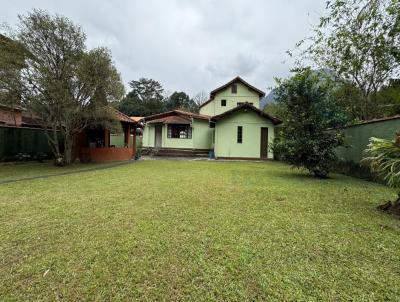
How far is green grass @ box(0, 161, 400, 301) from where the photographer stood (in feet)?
7.56

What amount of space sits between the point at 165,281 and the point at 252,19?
12.6 meters

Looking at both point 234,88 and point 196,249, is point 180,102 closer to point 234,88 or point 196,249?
point 234,88

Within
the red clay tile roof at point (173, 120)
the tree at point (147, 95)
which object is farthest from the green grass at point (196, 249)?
the tree at point (147, 95)

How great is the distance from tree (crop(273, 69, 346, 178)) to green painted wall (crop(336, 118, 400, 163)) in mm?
671

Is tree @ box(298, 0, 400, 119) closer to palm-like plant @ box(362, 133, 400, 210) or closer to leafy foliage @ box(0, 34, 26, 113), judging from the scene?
palm-like plant @ box(362, 133, 400, 210)

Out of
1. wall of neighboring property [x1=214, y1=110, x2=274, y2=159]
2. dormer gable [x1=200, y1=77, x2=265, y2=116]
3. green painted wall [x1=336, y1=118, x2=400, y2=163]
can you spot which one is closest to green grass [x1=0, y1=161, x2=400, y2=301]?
green painted wall [x1=336, y1=118, x2=400, y2=163]

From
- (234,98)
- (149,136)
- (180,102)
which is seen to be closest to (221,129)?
(149,136)

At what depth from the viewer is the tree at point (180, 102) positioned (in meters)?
50.9

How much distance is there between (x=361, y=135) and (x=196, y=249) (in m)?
9.03

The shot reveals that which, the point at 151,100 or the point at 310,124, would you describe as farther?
the point at 151,100

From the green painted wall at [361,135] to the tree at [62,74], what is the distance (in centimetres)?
1072

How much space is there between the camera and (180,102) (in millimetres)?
51906

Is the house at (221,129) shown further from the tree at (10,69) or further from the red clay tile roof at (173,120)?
the tree at (10,69)

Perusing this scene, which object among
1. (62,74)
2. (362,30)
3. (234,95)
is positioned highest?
(234,95)
